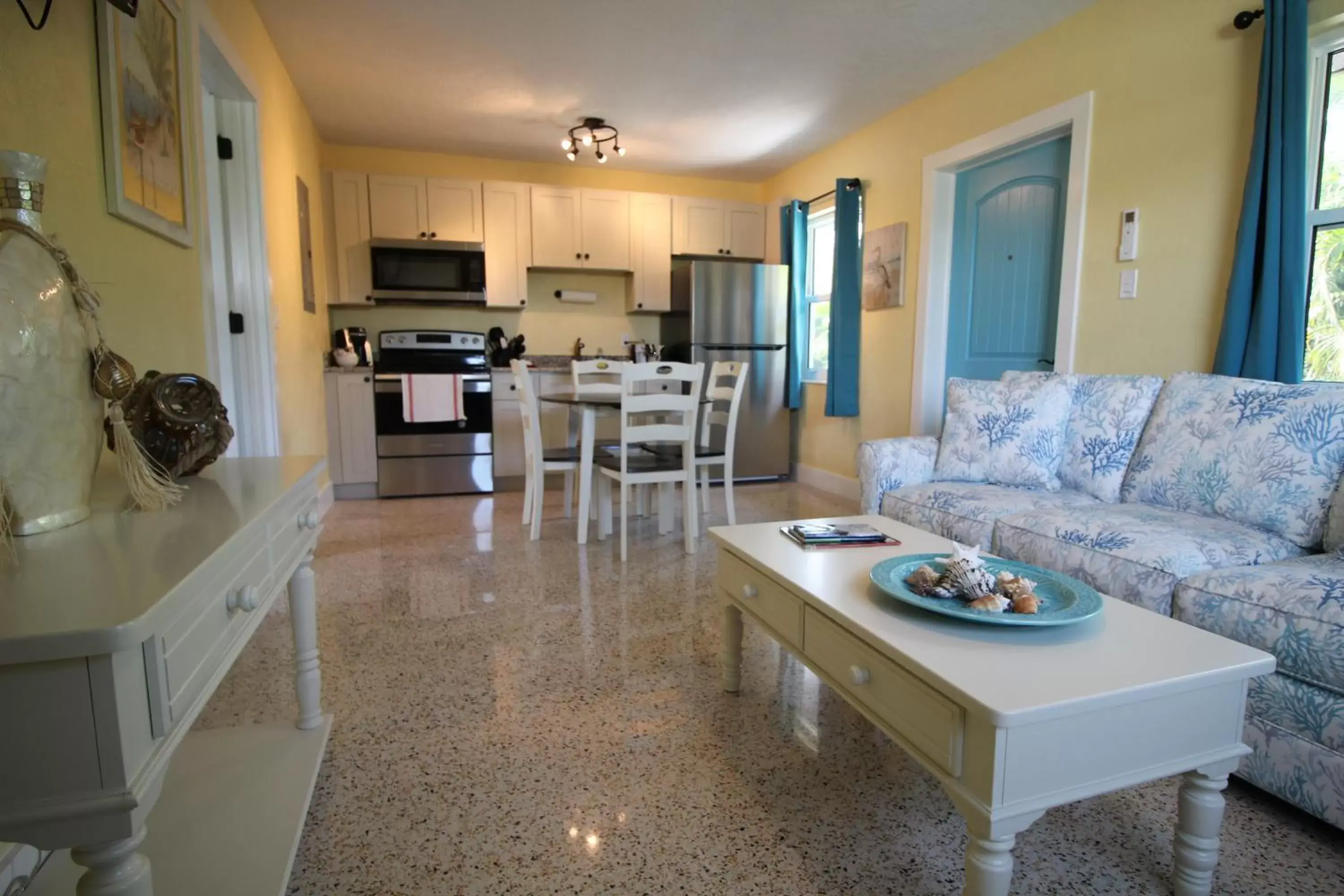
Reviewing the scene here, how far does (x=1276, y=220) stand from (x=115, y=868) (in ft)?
10.1

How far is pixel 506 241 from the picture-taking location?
4883 mm

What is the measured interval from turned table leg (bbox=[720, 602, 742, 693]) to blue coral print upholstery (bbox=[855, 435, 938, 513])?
1117mm

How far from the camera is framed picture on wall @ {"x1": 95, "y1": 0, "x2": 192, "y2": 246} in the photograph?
154 cm

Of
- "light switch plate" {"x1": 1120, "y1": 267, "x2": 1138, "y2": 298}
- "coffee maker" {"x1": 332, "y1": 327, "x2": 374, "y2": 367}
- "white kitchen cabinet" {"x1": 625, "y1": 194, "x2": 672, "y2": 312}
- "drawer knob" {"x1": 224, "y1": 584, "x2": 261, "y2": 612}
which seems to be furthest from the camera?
"white kitchen cabinet" {"x1": 625, "y1": 194, "x2": 672, "y2": 312}

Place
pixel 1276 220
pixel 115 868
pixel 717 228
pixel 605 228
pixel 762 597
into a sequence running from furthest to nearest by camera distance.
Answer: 1. pixel 717 228
2. pixel 605 228
3. pixel 1276 220
4. pixel 762 597
5. pixel 115 868

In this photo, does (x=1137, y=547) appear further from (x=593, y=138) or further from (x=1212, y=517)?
(x=593, y=138)

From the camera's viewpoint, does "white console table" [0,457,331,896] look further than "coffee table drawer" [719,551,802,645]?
No

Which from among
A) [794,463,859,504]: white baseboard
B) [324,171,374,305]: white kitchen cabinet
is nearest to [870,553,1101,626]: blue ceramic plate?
[794,463,859,504]: white baseboard

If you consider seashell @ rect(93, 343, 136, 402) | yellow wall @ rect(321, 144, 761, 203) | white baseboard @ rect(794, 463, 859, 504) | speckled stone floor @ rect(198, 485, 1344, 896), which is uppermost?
yellow wall @ rect(321, 144, 761, 203)

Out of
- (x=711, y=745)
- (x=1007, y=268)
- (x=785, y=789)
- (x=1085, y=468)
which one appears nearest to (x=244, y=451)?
(x=711, y=745)

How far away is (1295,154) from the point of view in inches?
82.4

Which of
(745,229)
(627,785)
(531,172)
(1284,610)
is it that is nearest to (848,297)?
(745,229)

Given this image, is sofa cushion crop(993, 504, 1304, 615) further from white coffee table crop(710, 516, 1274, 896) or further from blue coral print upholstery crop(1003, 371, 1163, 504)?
white coffee table crop(710, 516, 1274, 896)

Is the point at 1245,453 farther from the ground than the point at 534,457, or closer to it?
farther from the ground
